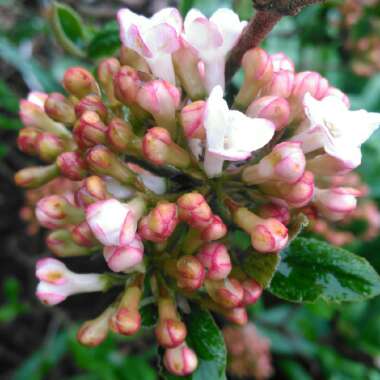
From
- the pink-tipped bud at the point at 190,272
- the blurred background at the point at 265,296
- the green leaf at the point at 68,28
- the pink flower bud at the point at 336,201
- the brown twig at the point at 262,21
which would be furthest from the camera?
the blurred background at the point at 265,296

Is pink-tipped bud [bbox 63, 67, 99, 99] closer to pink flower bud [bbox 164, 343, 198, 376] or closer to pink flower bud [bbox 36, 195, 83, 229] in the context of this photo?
pink flower bud [bbox 36, 195, 83, 229]

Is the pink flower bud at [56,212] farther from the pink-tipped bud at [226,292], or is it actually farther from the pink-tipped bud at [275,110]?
the pink-tipped bud at [275,110]

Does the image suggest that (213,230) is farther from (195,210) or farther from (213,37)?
(213,37)

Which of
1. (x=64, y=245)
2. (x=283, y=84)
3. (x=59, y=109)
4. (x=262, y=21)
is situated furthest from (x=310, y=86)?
(x=64, y=245)

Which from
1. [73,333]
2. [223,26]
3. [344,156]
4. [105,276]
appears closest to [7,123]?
[73,333]

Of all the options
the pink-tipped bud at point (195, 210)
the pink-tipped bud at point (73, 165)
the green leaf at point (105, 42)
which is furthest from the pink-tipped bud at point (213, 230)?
the green leaf at point (105, 42)

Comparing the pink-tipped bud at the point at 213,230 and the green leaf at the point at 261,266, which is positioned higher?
the pink-tipped bud at the point at 213,230
